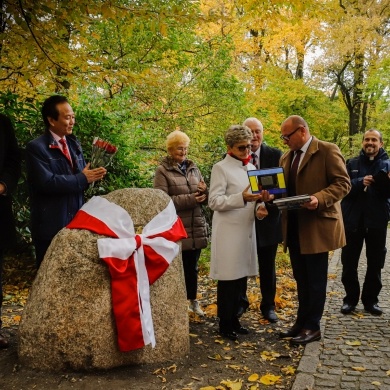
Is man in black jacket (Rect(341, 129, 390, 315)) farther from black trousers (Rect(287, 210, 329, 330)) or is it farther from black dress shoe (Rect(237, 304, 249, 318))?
black dress shoe (Rect(237, 304, 249, 318))

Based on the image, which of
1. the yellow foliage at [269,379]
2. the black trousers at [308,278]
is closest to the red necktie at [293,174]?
the black trousers at [308,278]

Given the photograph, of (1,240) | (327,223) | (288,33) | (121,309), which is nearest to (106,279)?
(121,309)

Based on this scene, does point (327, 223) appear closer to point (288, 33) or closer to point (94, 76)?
point (94, 76)

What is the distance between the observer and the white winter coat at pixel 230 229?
447 centimetres

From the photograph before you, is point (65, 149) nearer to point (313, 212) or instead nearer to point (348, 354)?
point (313, 212)

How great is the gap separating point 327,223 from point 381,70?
1531 cm

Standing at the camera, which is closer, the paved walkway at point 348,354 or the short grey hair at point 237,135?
the paved walkway at point 348,354

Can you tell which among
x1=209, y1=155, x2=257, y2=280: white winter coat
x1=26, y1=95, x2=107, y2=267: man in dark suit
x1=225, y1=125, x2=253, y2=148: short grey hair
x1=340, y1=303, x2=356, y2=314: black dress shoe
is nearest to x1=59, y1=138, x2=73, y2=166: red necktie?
x1=26, y1=95, x2=107, y2=267: man in dark suit

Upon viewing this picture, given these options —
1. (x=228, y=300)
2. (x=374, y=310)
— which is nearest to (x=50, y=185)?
(x=228, y=300)

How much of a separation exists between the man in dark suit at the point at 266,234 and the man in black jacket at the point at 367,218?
0.94m

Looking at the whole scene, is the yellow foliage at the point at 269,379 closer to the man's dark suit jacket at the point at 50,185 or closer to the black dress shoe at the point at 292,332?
the black dress shoe at the point at 292,332

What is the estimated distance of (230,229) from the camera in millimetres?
4508

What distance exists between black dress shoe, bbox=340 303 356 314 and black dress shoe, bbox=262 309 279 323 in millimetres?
869

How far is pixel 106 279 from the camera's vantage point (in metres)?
3.57
